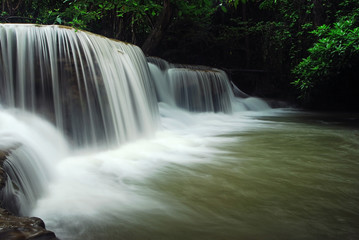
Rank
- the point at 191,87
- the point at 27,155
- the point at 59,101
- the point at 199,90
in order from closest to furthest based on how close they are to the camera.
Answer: the point at 27,155 → the point at 59,101 → the point at 191,87 → the point at 199,90

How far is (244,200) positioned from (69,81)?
10.1ft

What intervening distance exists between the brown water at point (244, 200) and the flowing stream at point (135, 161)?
0.04 ft

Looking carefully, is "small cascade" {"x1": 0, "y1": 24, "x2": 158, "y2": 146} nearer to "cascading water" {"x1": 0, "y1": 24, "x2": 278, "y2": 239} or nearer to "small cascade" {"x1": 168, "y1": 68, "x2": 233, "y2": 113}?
"cascading water" {"x1": 0, "y1": 24, "x2": 278, "y2": 239}

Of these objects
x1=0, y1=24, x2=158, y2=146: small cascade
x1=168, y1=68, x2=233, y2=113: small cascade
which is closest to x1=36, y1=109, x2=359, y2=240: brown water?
x1=0, y1=24, x2=158, y2=146: small cascade

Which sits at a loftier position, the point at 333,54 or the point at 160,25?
the point at 160,25

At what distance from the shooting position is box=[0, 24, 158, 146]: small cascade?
4.01 meters

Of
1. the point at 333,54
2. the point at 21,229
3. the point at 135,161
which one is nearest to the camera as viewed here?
the point at 21,229

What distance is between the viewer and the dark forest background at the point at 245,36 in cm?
1040

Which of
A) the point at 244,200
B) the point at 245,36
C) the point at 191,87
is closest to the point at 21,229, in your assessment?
the point at 244,200

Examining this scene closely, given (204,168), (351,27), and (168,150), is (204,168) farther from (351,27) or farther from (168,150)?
(351,27)

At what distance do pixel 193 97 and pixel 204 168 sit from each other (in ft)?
21.2

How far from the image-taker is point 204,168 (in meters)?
3.67

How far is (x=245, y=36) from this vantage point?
1357cm

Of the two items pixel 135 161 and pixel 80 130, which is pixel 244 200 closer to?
pixel 135 161
